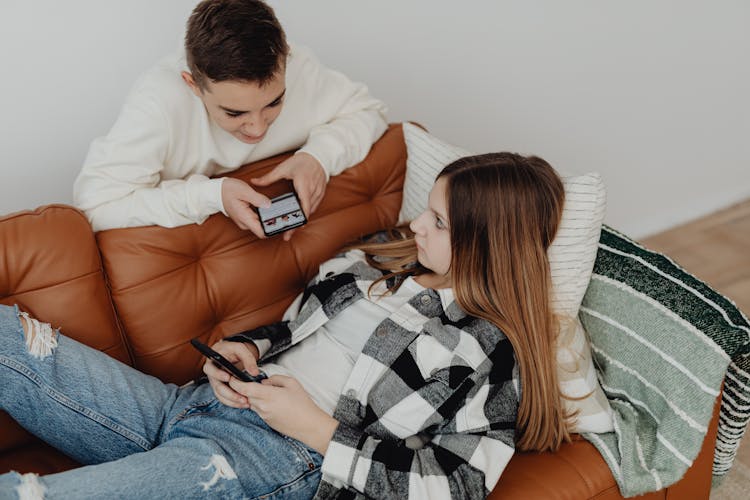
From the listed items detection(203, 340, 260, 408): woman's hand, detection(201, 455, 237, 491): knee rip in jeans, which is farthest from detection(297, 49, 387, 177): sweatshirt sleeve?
detection(201, 455, 237, 491): knee rip in jeans

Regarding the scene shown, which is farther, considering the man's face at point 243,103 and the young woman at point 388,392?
the man's face at point 243,103

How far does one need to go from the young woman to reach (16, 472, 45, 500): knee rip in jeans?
12cm

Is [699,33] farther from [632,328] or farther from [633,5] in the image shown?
[632,328]

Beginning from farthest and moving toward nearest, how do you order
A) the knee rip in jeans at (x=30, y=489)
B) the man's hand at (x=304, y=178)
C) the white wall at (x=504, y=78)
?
A: the white wall at (x=504, y=78) → the man's hand at (x=304, y=178) → the knee rip in jeans at (x=30, y=489)

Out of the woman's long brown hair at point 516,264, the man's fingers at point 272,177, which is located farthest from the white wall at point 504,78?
the woman's long brown hair at point 516,264

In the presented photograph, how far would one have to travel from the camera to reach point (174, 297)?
4.89 feet

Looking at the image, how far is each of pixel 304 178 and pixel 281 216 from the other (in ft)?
0.37

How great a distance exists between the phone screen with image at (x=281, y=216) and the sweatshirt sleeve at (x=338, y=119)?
16cm

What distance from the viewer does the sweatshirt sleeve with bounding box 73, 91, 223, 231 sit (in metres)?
1.45

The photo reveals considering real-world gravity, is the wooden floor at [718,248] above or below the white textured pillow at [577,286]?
below

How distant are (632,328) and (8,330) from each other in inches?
45.6

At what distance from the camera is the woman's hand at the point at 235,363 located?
129cm

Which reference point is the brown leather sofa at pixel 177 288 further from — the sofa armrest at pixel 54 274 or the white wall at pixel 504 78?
the white wall at pixel 504 78

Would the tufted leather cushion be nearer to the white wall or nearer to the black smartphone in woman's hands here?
the black smartphone in woman's hands
